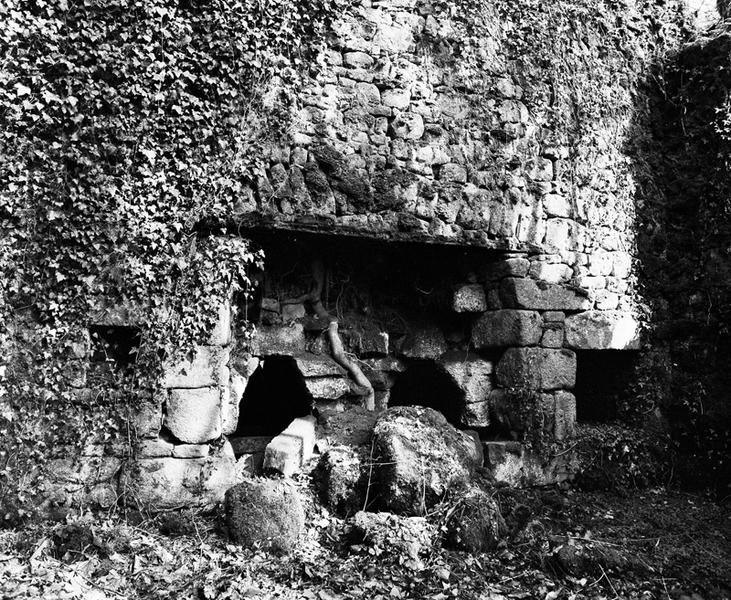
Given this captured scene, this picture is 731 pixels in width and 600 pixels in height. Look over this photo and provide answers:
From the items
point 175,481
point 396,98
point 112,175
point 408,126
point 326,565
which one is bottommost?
point 326,565

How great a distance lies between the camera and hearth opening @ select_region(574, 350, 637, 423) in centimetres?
596

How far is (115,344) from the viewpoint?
13.3ft

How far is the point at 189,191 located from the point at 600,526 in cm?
391

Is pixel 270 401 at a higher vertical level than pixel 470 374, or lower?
lower

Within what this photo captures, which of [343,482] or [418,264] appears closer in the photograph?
[343,482]

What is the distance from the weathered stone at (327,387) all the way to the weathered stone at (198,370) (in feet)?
3.32

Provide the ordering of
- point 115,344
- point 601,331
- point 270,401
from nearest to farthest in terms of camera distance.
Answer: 1. point 115,344
2. point 601,331
3. point 270,401

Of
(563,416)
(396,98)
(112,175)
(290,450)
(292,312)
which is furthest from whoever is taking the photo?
(563,416)

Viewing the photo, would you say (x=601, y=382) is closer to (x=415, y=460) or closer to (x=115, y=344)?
(x=415, y=460)

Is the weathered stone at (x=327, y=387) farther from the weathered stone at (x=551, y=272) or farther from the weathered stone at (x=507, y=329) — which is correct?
the weathered stone at (x=551, y=272)

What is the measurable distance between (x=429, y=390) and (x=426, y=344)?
54 centimetres

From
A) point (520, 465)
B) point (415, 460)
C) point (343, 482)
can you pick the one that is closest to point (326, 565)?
point (343, 482)

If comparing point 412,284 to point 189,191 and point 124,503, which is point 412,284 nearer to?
point 189,191

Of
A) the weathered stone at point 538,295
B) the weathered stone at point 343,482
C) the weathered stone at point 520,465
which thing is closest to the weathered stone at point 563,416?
the weathered stone at point 520,465
